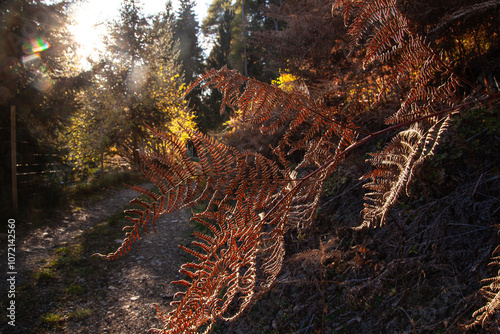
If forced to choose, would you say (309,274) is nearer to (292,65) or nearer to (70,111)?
(292,65)

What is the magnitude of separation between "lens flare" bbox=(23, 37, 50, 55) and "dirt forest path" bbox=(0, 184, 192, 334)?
3878 mm

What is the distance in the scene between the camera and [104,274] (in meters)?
4.05

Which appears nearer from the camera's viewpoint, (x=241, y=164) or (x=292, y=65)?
(x=241, y=164)

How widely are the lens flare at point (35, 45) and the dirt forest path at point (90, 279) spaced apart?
153 inches

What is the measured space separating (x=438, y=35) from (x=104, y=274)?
4.91 m

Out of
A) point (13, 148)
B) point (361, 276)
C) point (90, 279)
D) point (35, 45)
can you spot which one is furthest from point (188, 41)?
point (361, 276)

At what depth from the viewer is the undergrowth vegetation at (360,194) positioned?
2.68 ft

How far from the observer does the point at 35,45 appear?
6508mm

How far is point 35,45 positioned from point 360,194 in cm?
766

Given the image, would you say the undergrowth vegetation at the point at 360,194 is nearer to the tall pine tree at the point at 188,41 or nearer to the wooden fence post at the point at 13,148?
the wooden fence post at the point at 13,148

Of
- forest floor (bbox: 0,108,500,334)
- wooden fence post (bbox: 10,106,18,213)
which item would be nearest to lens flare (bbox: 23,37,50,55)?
wooden fence post (bbox: 10,106,18,213)

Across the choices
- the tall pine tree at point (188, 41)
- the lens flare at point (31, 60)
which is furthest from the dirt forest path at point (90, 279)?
the tall pine tree at point (188, 41)

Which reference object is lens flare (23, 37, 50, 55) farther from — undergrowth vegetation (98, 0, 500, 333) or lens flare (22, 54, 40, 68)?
undergrowth vegetation (98, 0, 500, 333)

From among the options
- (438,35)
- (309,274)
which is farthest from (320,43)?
(309,274)
